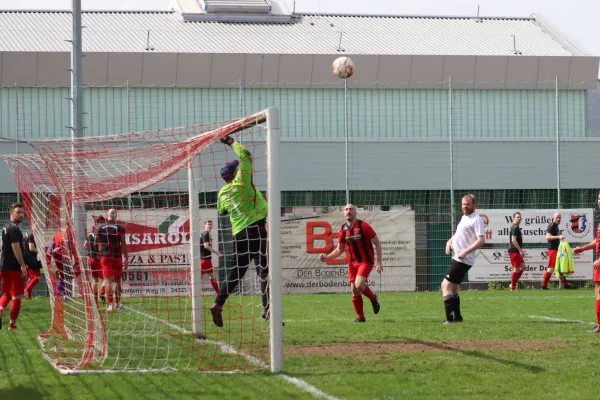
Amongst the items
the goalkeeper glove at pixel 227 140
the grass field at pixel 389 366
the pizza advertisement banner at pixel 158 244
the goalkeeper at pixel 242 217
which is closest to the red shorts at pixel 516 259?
the pizza advertisement banner at pixel 158 244

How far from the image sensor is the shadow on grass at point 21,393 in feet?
24.8

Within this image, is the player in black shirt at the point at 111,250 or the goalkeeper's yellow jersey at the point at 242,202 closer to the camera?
the goalkeeper's yellow jersey at the point at 242,202

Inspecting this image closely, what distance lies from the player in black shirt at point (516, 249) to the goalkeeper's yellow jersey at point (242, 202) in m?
12.7

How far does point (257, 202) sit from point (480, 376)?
3.93 meters

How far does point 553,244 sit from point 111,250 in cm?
→ 1192

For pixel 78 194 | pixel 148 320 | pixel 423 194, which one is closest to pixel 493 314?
pixel 148 320

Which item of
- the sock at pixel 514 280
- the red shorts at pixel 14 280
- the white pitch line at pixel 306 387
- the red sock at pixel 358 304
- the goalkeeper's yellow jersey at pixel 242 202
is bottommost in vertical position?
the sock at pixel 514 280

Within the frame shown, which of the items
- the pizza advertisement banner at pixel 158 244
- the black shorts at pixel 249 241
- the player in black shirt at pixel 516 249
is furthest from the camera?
the player in black shirt at pixel 516 249

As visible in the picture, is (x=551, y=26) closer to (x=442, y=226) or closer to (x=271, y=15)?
(x=271, y=15)

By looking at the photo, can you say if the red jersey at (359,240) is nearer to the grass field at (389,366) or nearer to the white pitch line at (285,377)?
the grass field at (389,366)

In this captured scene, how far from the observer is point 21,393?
305 inches

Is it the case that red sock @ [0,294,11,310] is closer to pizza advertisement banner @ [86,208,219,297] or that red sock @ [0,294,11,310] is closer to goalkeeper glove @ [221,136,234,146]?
goalkeeper glove @ [221,136,234,146]

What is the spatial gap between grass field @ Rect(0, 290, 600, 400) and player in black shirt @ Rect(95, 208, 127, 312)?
1.77 m

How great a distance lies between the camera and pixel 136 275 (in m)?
22.6
